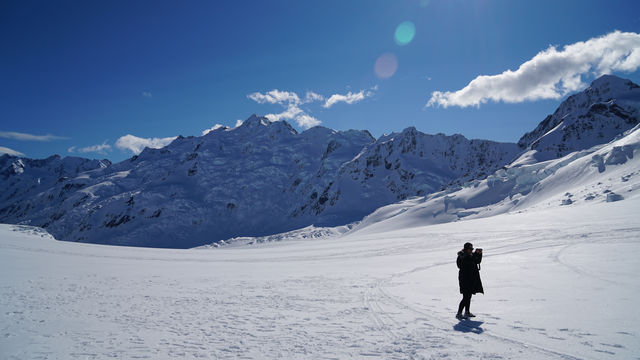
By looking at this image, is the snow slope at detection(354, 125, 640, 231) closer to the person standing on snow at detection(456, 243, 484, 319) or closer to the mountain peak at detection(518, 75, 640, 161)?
the mountain peak at detection(518, 75, 640, 161)

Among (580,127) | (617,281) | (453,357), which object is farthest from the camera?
(580,127)

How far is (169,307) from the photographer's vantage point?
1234 centimetres

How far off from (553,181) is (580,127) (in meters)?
86.1

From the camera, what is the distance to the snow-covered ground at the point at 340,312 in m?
7.72

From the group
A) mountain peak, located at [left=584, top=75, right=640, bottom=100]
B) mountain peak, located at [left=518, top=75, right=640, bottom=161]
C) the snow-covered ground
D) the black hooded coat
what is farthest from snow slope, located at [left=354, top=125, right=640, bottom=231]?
mountain peak, located at [left=584, top=75, right=640, bottom=100]

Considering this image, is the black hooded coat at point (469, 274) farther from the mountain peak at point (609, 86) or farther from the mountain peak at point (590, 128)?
the mountain peak at point (609, 86)

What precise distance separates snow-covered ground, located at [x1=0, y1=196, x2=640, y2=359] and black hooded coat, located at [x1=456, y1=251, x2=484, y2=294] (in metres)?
0.81

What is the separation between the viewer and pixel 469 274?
9875 mm

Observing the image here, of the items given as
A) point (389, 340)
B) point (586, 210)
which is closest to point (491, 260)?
point (389, 340)

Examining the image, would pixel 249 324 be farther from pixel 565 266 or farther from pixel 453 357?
pixel 565 266

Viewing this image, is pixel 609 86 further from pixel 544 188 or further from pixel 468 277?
pixel 468 277

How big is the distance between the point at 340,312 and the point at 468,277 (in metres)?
4.08

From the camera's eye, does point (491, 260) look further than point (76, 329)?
Yes

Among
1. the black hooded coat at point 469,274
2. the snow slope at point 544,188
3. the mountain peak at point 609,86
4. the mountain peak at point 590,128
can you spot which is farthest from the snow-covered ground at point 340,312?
the mountain peak at point 609,86
